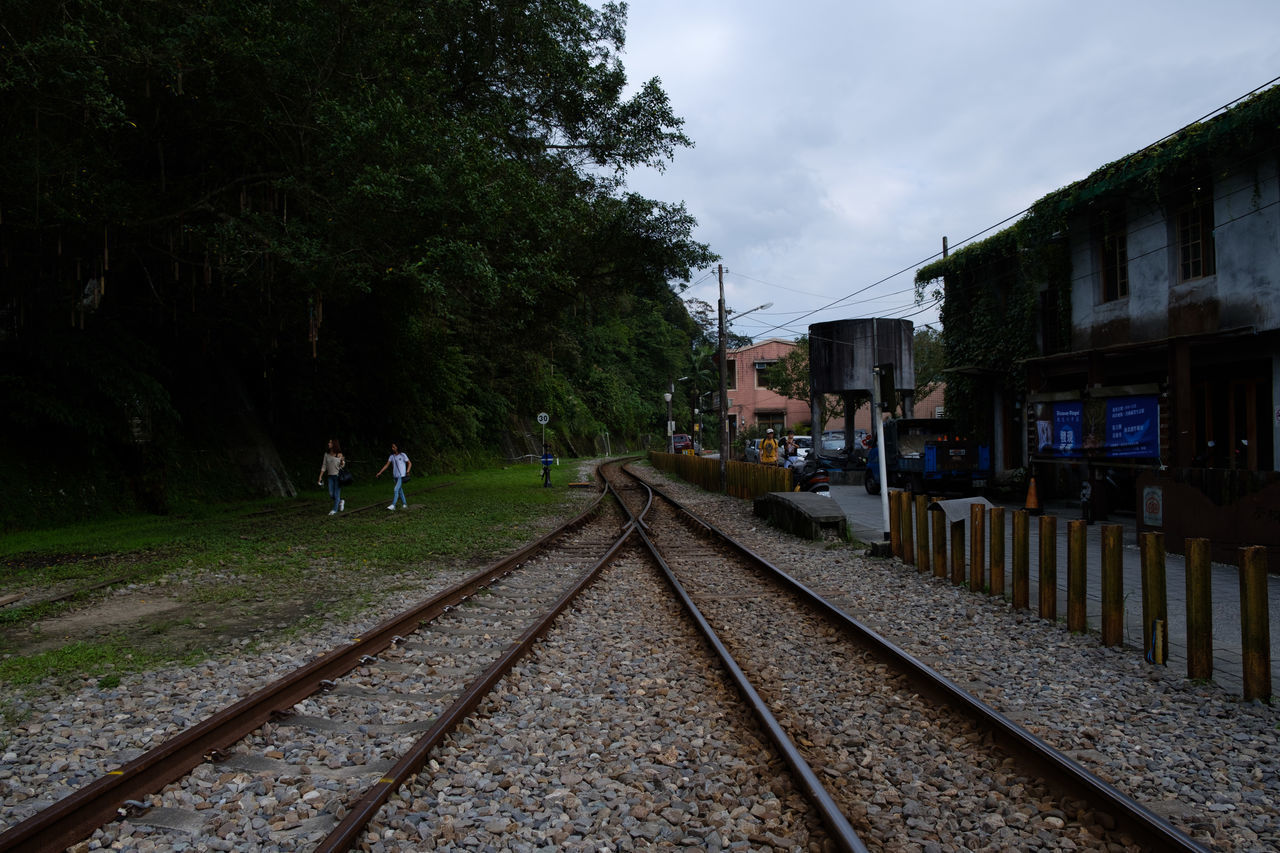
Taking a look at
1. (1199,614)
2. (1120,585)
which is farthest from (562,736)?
(1120,585)

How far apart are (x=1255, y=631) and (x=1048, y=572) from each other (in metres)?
2.22

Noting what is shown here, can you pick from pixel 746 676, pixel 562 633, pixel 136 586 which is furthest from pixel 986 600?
pixel 136 586

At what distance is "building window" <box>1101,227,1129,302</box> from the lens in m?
15.7

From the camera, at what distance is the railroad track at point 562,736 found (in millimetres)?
3330

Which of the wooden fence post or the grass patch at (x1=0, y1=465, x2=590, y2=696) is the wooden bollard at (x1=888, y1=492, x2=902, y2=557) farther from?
the grass patch at (x1=0, y1=465, x2=590, y2=696)

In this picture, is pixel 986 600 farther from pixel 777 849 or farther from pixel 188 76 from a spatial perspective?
pixel 188 76

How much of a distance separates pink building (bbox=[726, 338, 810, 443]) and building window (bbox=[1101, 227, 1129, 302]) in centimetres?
4334

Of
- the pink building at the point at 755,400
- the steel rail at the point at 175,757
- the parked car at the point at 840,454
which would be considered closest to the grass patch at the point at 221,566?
the steel rail at the point at 175,757

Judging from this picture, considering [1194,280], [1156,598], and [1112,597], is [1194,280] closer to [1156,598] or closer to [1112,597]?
[1112,597]

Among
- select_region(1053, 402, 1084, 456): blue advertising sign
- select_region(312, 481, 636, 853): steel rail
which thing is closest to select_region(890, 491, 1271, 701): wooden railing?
select_region(312, 481, 636, 853): steel rail

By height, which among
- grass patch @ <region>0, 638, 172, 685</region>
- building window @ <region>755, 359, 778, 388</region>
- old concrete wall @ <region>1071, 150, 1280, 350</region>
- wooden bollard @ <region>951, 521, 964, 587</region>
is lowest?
grass patch @ <region>0, 638, 172, 685</region>

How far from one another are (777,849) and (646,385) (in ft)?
246

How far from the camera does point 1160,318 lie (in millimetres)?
14719

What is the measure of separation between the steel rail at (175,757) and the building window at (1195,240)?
48.3 feet
